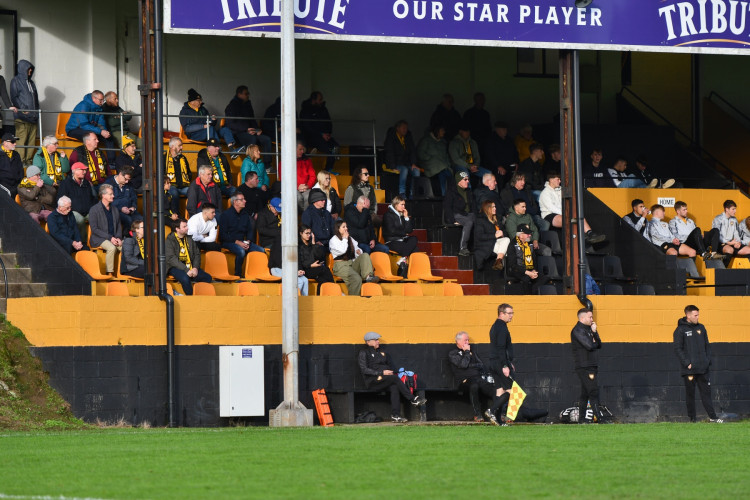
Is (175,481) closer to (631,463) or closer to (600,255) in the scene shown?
(631,463)

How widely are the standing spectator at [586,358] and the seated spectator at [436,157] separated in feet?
20.7

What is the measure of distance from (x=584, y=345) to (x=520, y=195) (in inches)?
210

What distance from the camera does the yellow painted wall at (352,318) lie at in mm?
18359

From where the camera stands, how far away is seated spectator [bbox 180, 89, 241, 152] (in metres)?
24.2

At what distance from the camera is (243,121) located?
24656 mm

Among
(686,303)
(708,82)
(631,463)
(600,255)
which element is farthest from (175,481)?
(708,82)

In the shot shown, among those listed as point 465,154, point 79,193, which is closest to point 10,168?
point 79,193

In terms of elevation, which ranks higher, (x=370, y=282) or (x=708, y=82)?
(x=708, y=82)

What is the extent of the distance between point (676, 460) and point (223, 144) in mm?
13692

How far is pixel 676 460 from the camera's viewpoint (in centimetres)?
1286

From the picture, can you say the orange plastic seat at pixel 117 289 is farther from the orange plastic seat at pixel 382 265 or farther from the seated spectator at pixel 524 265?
the seated spectator at pixel 524 265

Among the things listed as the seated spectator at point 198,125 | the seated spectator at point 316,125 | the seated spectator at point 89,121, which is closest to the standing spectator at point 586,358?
the seated spectator at point 316,125

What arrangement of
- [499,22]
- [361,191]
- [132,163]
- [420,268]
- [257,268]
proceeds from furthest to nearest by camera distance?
[361,191] < [420,268] < [132,163] < [257,268] < [499,22]

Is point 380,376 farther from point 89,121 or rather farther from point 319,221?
Answer: point 89,121
